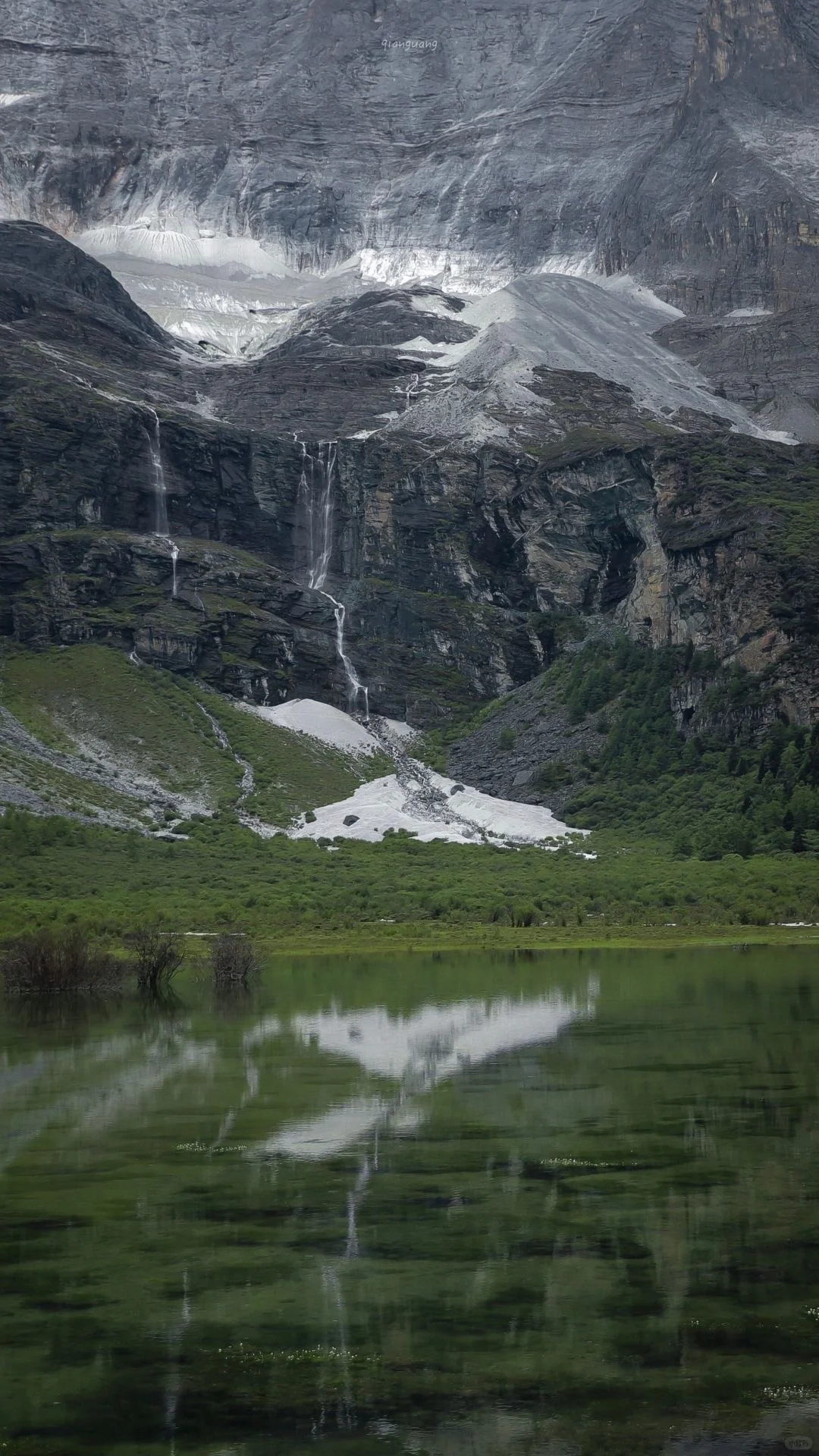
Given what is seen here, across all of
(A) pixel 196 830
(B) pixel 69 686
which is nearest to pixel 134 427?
(B) pixel 69 686

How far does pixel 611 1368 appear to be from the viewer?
20125 millimetres

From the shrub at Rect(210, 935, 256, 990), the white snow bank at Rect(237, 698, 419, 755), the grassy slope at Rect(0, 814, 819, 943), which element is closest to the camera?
the shrub at Rect(210, 935, 256, 990)

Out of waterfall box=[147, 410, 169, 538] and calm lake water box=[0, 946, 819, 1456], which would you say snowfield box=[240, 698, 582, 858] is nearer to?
waterfall box=[147, 410, 169, 538]

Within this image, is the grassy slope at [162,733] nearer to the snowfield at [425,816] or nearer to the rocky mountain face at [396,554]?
the snowfield at [425,816]

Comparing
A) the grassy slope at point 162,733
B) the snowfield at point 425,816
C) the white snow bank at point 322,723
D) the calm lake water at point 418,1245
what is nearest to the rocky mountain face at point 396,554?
the white snow bank at point 322,723

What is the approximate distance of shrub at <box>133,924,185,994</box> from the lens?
7156 cm

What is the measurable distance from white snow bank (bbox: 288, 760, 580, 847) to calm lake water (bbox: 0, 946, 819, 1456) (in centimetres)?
8291

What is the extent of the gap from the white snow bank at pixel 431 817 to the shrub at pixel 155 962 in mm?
57457

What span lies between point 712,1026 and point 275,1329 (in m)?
29.5

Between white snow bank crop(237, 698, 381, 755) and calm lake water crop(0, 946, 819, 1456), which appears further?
white snow bank crop(237, 698, 381, 755)

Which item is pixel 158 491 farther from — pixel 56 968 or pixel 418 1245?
pixel 418 1245

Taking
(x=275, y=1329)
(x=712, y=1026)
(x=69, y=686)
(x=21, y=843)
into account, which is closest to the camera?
(x=275, y=1329)

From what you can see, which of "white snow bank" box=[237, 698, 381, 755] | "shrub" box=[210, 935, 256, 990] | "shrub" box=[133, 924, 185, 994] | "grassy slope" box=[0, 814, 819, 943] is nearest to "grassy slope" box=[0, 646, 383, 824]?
"white snow bank" box=[237, 698, 381, 755]

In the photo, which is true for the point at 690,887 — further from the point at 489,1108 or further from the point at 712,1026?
the point at 489,1108
